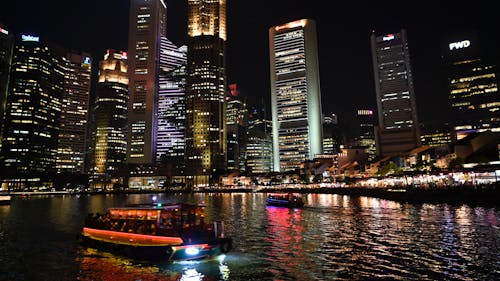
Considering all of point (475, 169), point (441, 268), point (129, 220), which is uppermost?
point (475, 169)

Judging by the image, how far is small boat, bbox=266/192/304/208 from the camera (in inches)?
3127

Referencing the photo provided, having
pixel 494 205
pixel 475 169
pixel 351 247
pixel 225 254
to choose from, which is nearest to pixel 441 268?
pixel 351 247

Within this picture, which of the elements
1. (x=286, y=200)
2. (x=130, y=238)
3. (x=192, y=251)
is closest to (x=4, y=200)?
(x=286, y=200)

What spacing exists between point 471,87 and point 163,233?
641 feet

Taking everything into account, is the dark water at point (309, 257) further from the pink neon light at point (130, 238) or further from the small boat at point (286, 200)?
the small boat at point (286, 200)

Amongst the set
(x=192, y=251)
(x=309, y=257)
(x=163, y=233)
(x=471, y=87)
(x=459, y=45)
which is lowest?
(x=309, y=257)

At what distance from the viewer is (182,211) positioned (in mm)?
28422

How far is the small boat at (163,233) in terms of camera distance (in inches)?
1005

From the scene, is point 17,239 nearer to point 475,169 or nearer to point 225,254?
point 225,254

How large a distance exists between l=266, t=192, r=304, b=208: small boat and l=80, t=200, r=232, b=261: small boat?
52.0 metres

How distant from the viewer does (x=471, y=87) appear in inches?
6969

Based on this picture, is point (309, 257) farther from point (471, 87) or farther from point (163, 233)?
point (471, 87)

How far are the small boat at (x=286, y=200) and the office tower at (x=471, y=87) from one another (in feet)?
411

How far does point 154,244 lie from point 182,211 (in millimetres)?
3380
